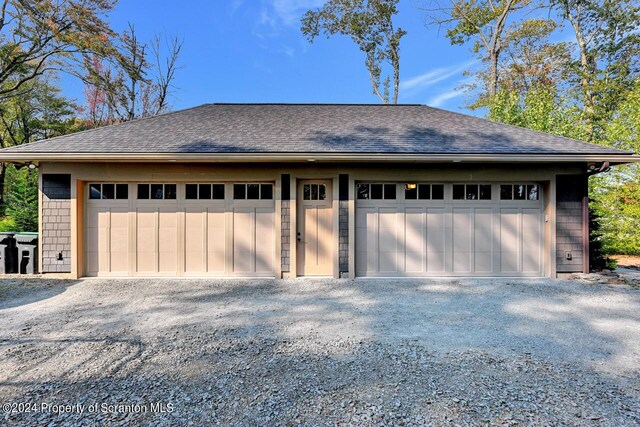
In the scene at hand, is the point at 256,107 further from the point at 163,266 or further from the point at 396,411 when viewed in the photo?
the point at 396,411

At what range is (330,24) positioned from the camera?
638 inches

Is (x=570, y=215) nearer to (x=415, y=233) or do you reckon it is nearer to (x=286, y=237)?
(x=415, y=233)

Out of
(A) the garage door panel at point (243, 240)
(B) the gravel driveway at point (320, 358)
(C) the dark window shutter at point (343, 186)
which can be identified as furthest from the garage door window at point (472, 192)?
(A) the garage door panel at point (243, 240)

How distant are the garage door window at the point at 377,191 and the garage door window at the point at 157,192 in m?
3.74

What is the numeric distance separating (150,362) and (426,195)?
525 cm

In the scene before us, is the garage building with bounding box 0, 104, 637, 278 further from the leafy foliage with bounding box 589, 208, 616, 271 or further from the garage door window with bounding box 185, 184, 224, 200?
the leafy foliage with bounding box 589, 208, 616, 271

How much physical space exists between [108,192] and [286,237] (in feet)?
12.1

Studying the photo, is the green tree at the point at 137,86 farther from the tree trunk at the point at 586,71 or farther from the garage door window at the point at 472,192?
the tree trunk at the point at 586,71

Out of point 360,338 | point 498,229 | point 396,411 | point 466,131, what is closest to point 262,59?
point 466,131

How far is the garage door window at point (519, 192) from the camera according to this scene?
19.9ft

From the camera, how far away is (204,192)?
6.05 metres

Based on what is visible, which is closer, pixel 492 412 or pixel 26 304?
pixel 492 412

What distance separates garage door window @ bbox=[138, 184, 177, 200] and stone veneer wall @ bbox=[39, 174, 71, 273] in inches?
53.1

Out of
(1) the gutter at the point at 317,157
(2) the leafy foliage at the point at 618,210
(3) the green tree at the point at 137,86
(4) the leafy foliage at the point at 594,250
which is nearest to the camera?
(1) the gutter at the point at 317,157
